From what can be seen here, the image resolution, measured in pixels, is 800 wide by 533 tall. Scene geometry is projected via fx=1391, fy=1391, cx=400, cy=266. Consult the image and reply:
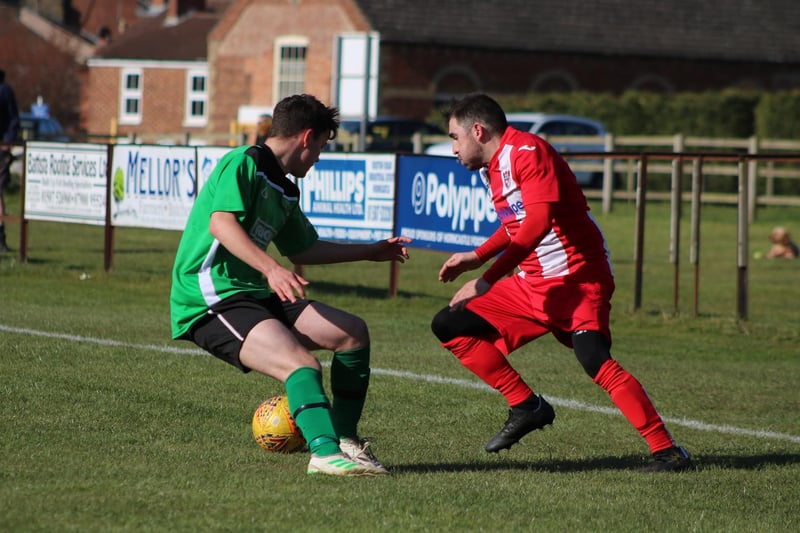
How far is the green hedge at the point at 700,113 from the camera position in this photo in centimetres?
3591

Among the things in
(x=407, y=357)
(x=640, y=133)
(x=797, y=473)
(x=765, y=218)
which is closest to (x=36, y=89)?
(x=640, y=133)

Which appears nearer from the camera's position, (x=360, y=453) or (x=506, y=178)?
(x=360, y=453)

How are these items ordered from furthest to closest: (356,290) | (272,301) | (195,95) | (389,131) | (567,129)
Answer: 1. (195,95)
2. (389,131)
3. (567,129)
4. (356,290)
5. (272,301)

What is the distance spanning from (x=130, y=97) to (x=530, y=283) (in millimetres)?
55578

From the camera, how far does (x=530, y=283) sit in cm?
710

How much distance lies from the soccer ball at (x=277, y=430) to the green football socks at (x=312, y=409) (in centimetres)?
67

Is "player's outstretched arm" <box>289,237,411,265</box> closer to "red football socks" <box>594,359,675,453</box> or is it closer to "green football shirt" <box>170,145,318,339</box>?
"green football shirt" <box>170,145,318,339</box>

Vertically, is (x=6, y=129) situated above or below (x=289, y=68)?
below

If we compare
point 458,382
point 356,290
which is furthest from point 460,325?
point 356,290

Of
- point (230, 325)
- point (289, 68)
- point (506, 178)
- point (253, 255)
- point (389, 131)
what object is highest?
point (289, 68)

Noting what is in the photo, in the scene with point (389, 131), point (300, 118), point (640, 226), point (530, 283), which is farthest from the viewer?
point (389, 131)

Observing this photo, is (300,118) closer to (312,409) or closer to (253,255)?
(253,255)

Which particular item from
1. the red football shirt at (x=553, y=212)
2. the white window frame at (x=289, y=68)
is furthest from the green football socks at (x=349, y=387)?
the white window frame at (x=289, y=68)

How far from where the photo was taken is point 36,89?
6606cm
